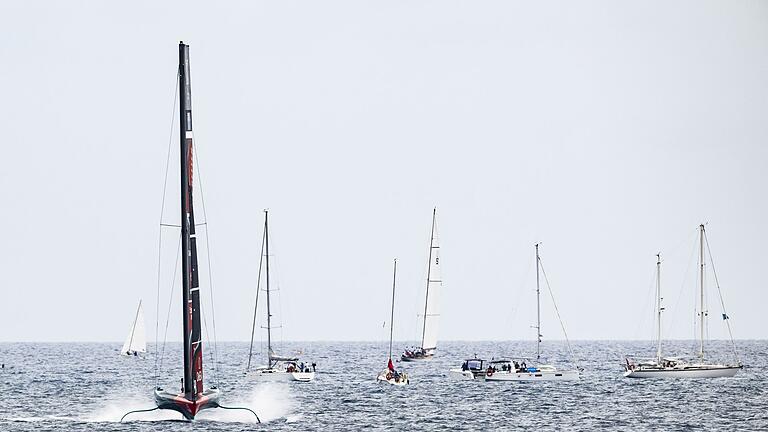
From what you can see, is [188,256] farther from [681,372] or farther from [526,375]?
[681,372]

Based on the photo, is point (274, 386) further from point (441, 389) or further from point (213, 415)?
point (213, 415)

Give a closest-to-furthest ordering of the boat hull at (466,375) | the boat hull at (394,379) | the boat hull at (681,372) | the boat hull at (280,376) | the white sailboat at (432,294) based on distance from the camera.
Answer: the boat hull at (394,379)
the boat hull at (280,376)
the boat hull at (466,375)
the boat hull at (681,372)
the white sailboat at (432,294)

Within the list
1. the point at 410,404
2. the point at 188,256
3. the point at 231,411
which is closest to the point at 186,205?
the point at 188,256

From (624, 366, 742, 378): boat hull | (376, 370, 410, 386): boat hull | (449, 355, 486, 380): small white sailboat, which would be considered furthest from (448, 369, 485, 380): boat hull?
(624, 366, 742, 378): boat hull

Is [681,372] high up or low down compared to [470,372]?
up

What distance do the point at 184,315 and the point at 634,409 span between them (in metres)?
37.3

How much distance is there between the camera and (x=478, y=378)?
131 metres

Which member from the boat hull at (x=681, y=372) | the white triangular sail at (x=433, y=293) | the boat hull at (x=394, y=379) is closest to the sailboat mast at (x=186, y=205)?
the boat hull at (x=394, y=379)

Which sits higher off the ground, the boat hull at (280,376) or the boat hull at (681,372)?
the boat hull at (681,372)

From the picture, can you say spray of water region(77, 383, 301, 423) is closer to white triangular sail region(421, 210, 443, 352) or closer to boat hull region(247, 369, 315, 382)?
boat hull region(247, 369, 315, 382)

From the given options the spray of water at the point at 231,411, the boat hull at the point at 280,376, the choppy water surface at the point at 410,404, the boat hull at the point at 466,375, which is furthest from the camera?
the boat hull at the point at 466,375

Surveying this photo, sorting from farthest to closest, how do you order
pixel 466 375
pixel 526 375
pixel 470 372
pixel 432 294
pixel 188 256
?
pixel 432 294, pixel 466 375, pixel 470 372, pixel 526 375, pixel 188 256

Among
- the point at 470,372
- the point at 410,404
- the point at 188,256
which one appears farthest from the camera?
the point at 470,372

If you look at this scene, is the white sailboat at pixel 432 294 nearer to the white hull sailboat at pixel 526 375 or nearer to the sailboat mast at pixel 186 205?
the white hull sailboat at pixel 526 375
